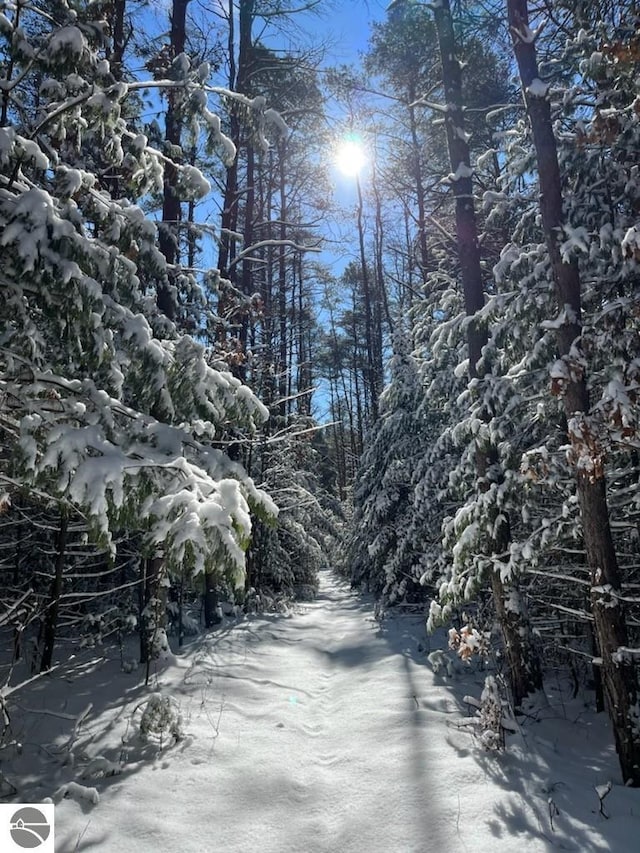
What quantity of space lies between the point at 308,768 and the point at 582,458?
3.63 m

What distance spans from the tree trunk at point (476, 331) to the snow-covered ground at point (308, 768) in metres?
0.59

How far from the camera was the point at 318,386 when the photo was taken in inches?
308

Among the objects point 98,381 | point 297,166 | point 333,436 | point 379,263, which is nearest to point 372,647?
point 98,381

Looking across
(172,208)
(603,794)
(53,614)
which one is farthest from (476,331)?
(53,614)

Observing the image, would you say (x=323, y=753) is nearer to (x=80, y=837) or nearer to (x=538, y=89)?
(x=80, y=837)

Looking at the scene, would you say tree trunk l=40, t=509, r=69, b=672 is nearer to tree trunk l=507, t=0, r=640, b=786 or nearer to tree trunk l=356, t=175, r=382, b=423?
tree trunk l=507, t=0, r=640, b=786

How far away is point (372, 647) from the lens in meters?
9.06

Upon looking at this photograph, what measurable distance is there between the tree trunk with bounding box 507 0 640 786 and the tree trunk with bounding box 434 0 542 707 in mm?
1252

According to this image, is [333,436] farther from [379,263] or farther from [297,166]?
[297,166]

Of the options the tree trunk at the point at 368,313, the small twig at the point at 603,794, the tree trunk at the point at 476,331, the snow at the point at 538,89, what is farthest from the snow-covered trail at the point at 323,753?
the tree trunk at the point at 368,313

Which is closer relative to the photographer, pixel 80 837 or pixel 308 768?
pixel 80 837

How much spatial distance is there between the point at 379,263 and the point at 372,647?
18.0 m

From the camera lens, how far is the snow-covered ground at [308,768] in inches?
144

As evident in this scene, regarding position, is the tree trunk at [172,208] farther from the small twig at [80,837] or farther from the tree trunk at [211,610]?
the small twig at [80,837]
